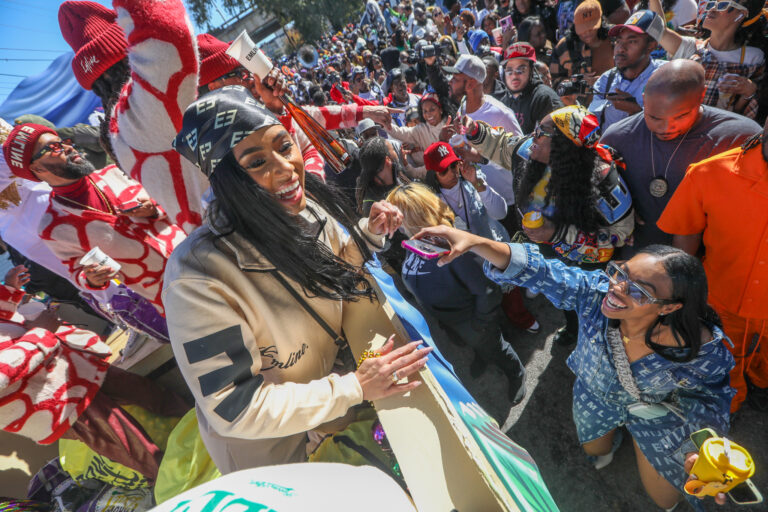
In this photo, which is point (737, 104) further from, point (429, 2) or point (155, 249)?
point (429, 2)

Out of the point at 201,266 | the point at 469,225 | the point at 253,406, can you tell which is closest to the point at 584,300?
the point at 469,225

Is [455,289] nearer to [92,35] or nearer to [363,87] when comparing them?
[92,35]

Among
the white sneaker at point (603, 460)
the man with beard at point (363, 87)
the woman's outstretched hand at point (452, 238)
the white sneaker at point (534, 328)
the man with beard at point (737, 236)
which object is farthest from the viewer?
the man with beard at point (363, 87)

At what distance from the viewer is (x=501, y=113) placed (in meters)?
3.75

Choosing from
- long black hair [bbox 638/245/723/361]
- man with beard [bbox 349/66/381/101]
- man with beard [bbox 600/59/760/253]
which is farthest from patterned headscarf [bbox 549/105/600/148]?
man with beard [bbox 349/66/381/101]

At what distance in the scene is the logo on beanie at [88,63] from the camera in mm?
1671

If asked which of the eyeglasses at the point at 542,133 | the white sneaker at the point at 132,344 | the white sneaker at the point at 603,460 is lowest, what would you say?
the white sneaker at the point at 603,460

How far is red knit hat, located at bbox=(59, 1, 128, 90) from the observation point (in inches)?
65.4

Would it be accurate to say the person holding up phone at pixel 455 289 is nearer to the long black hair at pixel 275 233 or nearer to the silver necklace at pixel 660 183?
the long black hair at pixel 275 233

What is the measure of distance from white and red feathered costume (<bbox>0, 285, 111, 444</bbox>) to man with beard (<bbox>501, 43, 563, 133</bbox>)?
427 cm

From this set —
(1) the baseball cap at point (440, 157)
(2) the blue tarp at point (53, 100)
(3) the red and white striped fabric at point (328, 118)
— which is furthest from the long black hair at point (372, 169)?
(2) the blue tarp at point (53, 100)

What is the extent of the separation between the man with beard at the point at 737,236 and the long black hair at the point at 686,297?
30 centimetres

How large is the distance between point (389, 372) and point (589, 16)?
4953 millimetres

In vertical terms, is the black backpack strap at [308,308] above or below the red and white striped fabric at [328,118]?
below
